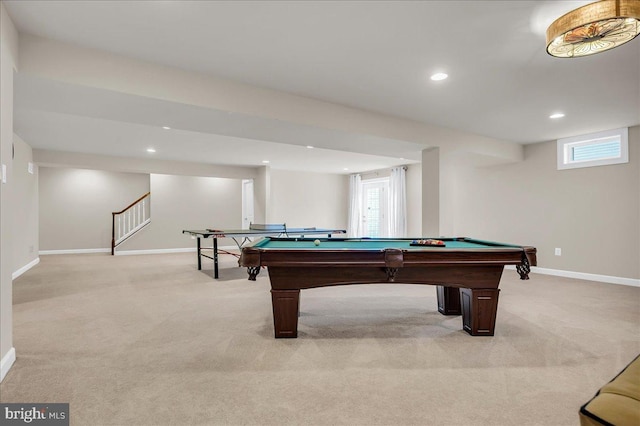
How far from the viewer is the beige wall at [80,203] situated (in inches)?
316

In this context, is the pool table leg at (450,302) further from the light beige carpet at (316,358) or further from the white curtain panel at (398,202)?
the white curtain panel at (398,202)

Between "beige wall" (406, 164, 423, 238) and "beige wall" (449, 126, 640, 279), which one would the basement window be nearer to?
"beige wall" (449, 126, 640, 279)

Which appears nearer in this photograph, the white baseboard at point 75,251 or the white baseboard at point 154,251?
the white baseboard at point 75,251

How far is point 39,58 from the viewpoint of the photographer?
2.45 meters

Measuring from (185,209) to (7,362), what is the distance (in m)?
7.41

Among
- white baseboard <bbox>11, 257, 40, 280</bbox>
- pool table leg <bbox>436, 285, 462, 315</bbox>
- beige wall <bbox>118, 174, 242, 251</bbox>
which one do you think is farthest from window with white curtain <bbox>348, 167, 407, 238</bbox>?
white baseboard <bbox>11, 257, 40, 280</bbox>

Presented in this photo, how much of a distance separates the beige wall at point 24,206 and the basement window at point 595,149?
8501 millimetres

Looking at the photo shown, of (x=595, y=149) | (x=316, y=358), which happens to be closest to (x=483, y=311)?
(x=316, y=358)

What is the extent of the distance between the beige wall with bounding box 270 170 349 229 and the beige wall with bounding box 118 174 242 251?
1281mm

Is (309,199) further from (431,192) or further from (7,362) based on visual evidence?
(7,362)

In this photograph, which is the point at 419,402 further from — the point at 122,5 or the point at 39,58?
the point at 39,58

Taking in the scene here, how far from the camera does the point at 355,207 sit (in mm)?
10219

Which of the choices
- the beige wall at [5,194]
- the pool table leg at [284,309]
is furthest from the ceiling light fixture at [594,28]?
the beige wall at [5,194]

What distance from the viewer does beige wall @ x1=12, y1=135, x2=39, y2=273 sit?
5258 mm
